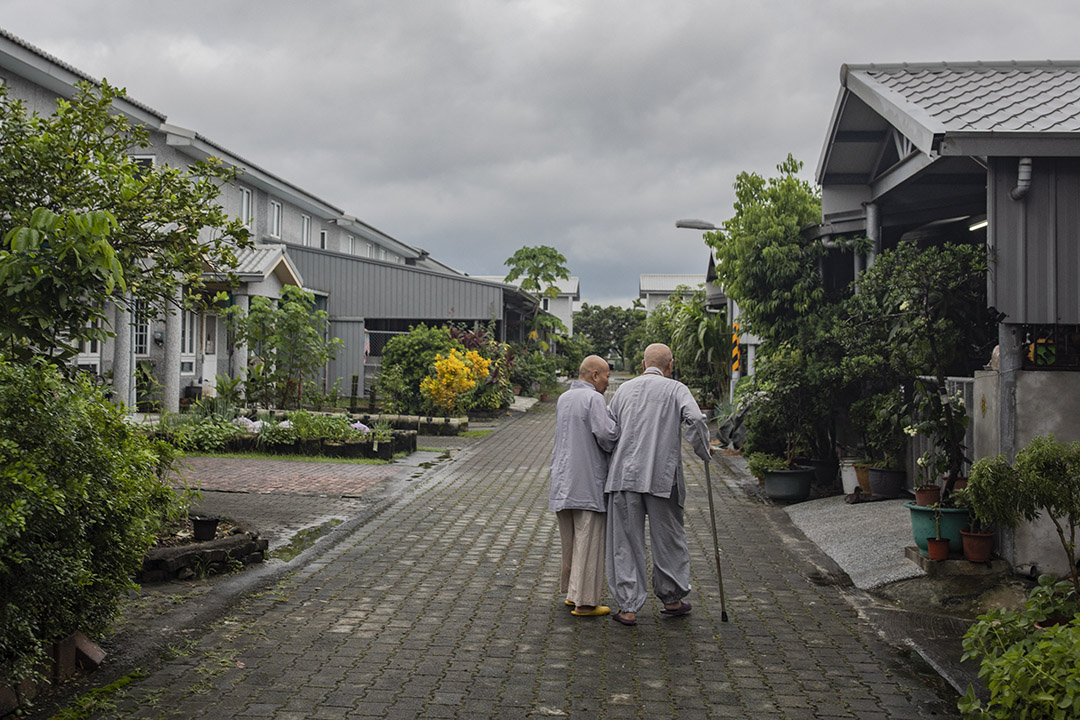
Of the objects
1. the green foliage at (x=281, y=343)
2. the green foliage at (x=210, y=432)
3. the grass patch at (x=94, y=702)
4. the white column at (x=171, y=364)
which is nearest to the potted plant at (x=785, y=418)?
the green foliage at (x=210, y=432)

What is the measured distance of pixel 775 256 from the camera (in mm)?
13164

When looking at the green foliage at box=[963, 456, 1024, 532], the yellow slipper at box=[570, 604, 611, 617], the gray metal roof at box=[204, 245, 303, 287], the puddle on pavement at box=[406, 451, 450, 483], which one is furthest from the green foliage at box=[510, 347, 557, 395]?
the green foliage at box=[963, 456, 1024, 532]

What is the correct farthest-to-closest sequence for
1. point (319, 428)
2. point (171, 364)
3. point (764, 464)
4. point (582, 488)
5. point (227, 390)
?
1. point (227, 390)
2. point (171, 364)
3. point (319, 428)
4. point (764, 464)
5. point (582, 488)

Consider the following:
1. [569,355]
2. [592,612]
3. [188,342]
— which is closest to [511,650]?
[592,612]

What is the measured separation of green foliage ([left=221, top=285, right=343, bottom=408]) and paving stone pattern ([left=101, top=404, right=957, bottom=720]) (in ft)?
33.9

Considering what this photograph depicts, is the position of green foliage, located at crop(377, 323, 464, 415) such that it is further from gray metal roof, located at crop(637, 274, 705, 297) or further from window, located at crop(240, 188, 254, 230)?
gray metal roof, located at crop(637, 274, 705, 297)

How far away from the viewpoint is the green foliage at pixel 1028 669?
3.79 m

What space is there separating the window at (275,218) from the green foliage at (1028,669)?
27.0 metres

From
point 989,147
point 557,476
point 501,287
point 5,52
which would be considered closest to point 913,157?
point 989,147

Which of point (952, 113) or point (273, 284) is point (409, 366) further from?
point (952, 113)

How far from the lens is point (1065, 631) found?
13.4 ft

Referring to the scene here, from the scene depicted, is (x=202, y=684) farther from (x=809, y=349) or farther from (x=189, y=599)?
(x=809, y=349)

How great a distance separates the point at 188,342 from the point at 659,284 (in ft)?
234

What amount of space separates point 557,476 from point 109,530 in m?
3.12
